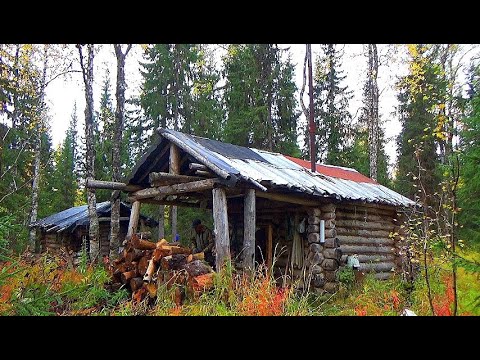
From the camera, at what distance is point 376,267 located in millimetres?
12695

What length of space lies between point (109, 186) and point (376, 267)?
8408 millimetres

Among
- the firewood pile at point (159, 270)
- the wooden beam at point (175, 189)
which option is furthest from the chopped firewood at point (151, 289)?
the wooden beam at point (175, 189)

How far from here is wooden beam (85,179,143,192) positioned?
10.6 metres

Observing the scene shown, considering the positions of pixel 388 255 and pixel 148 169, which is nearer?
pixel 148 169

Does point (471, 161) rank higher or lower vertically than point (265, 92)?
lower

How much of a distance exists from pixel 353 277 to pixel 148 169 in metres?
6.24

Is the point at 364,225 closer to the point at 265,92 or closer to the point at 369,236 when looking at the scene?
the point at 369,236

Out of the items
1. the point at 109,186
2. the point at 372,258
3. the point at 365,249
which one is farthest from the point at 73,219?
the point at 372,258

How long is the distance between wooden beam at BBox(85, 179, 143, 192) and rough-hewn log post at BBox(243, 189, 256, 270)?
3.99m

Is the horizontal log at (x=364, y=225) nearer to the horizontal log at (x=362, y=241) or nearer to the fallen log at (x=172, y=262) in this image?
the horizontal log at (x=362, y=241)

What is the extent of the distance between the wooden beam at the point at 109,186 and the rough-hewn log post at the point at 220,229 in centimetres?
352
